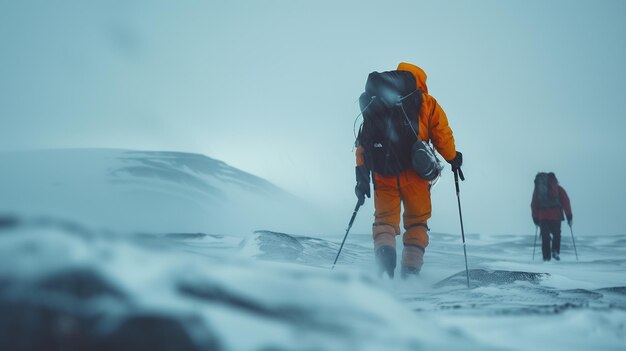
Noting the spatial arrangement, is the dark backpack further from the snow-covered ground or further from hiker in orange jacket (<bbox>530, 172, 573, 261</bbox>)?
the snow-covered ground

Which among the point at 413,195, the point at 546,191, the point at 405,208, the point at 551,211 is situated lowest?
the point at 405,208

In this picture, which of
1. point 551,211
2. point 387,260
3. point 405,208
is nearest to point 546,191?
point 551,211

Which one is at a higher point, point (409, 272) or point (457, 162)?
point (457, 162)

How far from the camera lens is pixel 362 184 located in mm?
3908

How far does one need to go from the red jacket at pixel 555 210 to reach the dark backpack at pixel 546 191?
70 millimetres

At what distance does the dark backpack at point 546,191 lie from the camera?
7246mm

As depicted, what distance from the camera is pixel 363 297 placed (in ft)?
2.59

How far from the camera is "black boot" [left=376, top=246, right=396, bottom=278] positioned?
3338 millimetres

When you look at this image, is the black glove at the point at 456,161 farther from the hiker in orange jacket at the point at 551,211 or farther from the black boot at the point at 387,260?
the hiker in orange jacket at the point at 551,211

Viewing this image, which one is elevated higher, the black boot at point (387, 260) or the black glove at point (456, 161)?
the black glove at point (456, 161)

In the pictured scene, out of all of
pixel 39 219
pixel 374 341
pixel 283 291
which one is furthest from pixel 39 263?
pixel 374 341

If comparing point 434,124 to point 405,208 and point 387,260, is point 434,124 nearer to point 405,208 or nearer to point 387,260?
point 405,208

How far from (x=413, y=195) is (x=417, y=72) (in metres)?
1.06

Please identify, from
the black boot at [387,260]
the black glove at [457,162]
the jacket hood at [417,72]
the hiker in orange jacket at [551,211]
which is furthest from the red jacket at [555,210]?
the black boot at [387,260]
